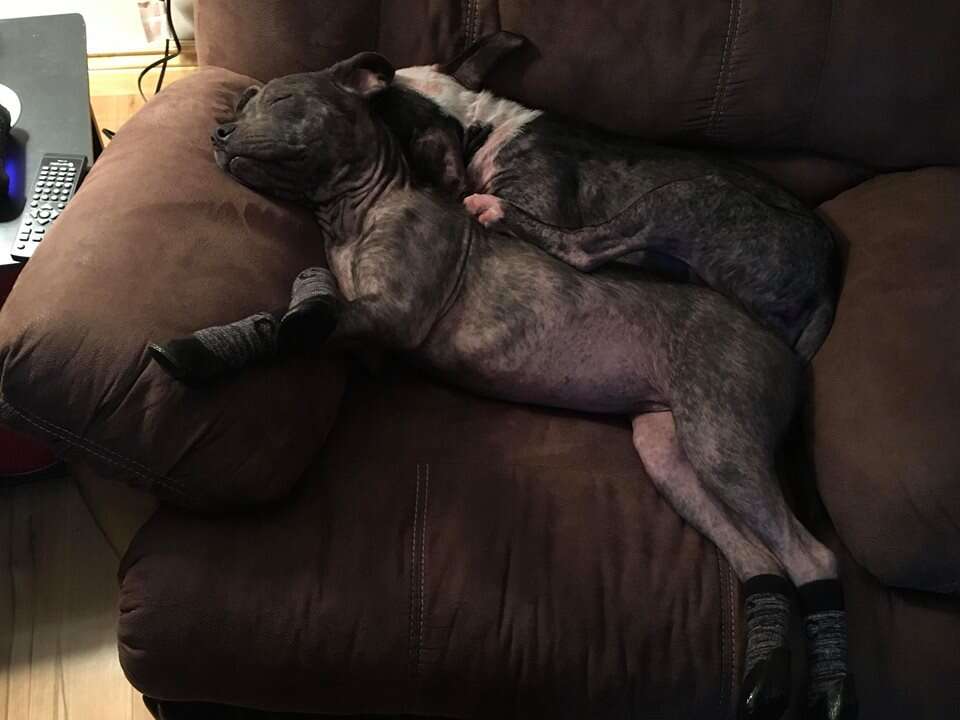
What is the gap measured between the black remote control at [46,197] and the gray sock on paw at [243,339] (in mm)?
570

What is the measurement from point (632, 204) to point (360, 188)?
0.53 meters

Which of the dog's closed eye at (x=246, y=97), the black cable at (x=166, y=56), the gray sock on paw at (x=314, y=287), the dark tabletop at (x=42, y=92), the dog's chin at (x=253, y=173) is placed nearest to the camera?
the gray sock on paw at (x=314, y=287)

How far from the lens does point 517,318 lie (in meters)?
1.63

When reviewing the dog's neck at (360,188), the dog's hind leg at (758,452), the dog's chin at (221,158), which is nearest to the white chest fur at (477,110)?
the dog's neck at (360,188)

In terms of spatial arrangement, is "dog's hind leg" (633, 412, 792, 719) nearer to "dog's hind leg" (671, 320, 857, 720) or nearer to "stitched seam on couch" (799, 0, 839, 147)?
"dog's hind leg" (671, 320, 857, 720)

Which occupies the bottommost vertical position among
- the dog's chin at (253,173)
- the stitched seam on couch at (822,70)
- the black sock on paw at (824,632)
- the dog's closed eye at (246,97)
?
the black sock on paw at (824,632)

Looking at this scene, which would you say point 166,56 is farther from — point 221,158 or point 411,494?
point 411,494

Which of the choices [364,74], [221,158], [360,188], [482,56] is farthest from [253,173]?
[482,56]

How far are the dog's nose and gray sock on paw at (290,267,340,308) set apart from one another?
30 centimetres

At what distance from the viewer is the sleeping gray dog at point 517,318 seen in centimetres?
152

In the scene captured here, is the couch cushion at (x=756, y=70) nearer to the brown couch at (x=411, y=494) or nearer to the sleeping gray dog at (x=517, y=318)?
the brown couch at (x=411, y=494)

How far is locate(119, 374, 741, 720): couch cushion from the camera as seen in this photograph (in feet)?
4.37

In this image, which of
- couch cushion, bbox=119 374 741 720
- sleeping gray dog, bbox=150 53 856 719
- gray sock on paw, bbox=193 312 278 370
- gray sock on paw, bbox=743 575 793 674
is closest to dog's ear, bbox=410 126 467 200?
sleeping gray dog, bbox=150 53 856 719

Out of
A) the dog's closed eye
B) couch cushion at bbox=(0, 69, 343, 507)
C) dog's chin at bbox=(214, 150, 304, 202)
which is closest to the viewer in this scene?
couch cushion at bbox=(0, 69, 343, 507)
